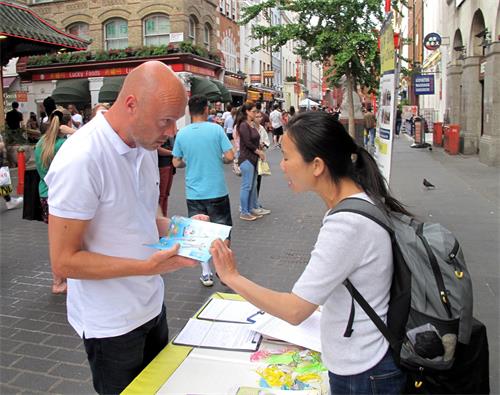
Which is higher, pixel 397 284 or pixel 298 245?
pixel 397 284

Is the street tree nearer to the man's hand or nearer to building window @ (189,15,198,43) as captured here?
the man's hand

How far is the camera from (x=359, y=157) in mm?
1896

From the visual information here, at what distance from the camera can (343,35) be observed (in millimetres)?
11211

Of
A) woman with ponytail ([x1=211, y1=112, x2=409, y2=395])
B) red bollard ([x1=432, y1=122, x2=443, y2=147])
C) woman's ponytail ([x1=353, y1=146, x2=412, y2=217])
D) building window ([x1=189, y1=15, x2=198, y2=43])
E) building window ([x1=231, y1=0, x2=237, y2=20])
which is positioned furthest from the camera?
building window ([x1=231, y1=0, x2=237, y2=20])

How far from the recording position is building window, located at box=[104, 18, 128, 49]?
26812 mm

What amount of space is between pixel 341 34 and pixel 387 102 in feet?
21.3

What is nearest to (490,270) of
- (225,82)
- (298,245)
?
(298,245)

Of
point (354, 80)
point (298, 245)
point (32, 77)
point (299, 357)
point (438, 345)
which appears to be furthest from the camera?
point (32, 77)

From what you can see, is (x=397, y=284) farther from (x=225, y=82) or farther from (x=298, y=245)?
(x=225, y=82)

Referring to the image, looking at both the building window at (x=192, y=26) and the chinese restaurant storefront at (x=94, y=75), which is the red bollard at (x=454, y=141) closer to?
the chinese restaurant storefront at (x=94, y=75)

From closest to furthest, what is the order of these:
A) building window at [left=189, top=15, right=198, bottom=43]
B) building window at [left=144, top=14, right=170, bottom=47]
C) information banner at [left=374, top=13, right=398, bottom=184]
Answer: information banner at [left=374, top=13, right=398, bottom=184], building window at [left=144, top=14, right=170, bottom=47], building window at [left=189, top=15, right=198, bottom=43]

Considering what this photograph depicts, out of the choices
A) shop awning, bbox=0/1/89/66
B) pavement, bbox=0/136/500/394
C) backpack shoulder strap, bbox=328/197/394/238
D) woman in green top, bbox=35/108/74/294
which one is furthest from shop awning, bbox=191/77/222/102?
backpack shoulder strap, bbox=328/197/394/238

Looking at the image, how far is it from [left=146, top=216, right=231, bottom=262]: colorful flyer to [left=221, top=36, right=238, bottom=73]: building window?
104 ft

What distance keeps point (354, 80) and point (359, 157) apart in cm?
1055
